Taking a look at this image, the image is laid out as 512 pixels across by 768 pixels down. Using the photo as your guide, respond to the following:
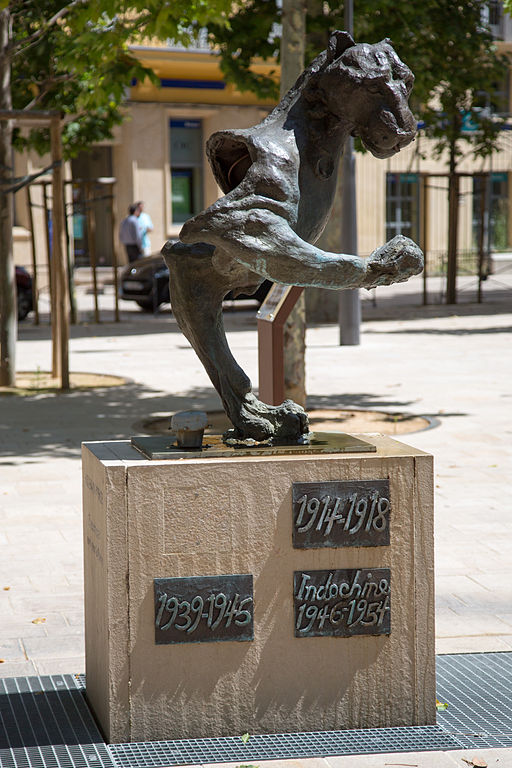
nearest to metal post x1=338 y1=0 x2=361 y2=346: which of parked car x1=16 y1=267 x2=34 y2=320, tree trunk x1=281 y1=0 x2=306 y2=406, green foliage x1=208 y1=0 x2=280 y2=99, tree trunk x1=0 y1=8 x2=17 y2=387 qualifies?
green foliage x1=208 y1=0 x2=280 y2=99

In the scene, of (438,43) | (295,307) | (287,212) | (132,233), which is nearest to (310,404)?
(295,307)

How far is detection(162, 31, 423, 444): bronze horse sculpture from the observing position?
13.7 feet

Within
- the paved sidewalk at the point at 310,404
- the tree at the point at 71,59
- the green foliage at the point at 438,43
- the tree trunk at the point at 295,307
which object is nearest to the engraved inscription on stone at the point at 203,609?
the paved sidewalk at the point at 310,404

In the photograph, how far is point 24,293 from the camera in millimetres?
23094

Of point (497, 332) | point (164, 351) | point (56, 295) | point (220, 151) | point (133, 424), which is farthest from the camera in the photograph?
A: point (497, 332)

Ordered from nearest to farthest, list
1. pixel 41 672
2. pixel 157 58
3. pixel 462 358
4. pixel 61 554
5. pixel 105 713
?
pixel 105 713 → pixel 41 672 → pixel 61 554 → pixel 462 358 → pixel 157 58

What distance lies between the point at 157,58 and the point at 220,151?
1105 inches

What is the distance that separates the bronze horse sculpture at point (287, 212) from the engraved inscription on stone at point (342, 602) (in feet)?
1.88

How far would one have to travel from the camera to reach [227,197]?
13.9 ft

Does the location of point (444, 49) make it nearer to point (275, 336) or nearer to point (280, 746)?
point (275, 336)

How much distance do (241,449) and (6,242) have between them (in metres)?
9.70

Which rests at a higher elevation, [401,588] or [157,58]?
[157,58]

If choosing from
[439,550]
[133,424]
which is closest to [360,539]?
[439,550]

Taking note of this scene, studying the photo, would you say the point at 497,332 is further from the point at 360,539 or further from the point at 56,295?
the point at 360,539
